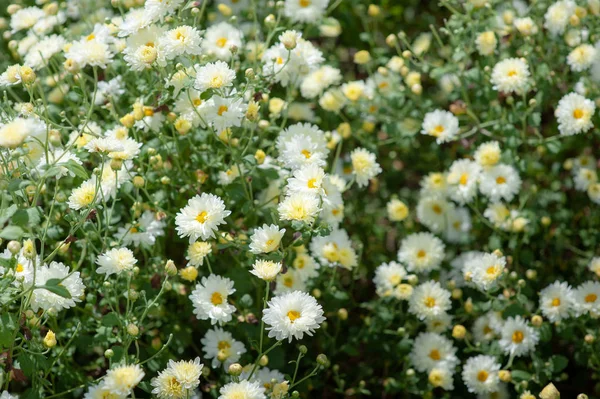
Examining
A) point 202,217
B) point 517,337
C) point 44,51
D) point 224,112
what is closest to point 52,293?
point 202,217

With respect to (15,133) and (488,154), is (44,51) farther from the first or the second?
(488,154)

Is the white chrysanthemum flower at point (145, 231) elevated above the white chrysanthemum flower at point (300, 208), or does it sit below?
below

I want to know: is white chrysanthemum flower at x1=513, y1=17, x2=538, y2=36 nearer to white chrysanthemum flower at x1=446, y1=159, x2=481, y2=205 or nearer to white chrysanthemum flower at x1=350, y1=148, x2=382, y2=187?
white chrysanthemum flower at x1=446, y1=159, x2=481, y2=205

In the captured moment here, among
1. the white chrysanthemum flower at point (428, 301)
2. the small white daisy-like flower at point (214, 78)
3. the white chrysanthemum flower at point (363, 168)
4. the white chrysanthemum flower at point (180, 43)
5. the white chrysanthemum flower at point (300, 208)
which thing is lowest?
the white chrysanthemum flower at point (428, 301)

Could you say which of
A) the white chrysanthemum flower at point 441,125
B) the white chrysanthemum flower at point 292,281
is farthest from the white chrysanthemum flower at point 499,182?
the white chrysanthemum flower at point 292,281

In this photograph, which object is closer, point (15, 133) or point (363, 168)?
point (15, 133)

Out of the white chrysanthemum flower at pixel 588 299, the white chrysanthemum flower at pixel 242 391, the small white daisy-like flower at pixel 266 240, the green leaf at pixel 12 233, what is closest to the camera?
the green leaf at pixel 12 233

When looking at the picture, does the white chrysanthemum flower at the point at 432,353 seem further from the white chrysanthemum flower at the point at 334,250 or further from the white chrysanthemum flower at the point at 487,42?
the white chrysanthemum flower at the point at 487,42

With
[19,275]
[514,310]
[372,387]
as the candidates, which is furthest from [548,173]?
[19,275]
